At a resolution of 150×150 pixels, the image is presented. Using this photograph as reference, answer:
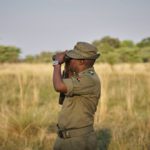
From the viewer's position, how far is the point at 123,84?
16.3 m

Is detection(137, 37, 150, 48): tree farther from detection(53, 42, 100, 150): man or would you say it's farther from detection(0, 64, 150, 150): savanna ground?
detection(53, 42, 100, 150): man

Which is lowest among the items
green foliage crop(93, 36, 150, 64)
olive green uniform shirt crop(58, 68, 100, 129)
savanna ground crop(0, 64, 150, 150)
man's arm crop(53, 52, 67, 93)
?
savanna ground crop(0, 64, 150, 150)

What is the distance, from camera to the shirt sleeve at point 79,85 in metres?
4.48

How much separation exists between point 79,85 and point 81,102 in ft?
0.63

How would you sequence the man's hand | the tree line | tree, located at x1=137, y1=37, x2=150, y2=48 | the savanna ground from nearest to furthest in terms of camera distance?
the man's hand
the savanna ground
the tree line
tree, located at x1=137, y1=37, x2=150, y2=48

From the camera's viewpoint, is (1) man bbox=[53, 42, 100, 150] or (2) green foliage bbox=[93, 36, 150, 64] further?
(2) green foliage bbox=[93, 36, 150, 64]

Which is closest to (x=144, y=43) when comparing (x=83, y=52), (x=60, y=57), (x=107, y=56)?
(x=107, y=56)

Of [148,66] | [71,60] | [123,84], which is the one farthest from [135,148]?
[148,66]

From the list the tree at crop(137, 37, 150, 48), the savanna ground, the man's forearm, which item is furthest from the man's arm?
the tree at crop(137, 37, 150, 48)

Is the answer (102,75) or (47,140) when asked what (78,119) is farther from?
(102,75)

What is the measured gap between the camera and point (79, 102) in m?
4.64

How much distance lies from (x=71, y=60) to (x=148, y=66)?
691 inches

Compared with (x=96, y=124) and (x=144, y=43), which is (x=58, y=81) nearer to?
(x=96, y=124)

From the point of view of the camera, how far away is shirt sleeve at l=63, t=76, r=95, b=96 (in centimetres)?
448
